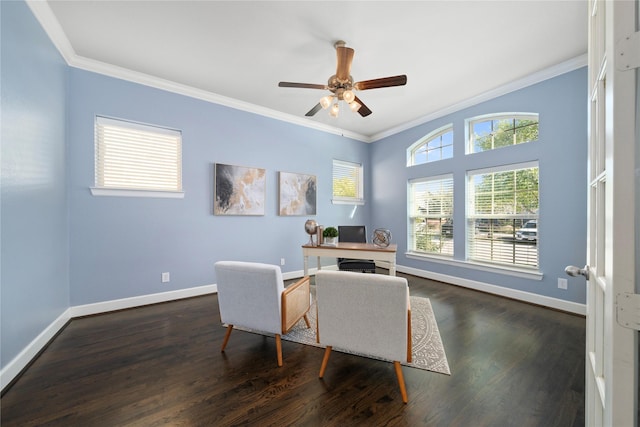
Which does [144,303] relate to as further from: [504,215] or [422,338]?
[504,215]

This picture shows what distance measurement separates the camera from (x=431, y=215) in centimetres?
454

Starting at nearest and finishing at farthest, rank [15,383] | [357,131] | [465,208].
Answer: [15,383], [465,208], [357,131]

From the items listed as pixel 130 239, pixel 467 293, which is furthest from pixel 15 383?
pixel 467 293

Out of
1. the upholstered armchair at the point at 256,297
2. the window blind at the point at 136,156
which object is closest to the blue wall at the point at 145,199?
the window blind at the point at 136,156

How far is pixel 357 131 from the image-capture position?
17.4 feet

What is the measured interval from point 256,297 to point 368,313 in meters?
0.88

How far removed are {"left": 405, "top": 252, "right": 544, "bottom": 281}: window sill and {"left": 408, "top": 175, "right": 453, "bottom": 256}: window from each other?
16cm

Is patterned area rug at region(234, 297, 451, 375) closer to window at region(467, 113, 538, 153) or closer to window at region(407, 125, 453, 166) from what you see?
window at region(467, 113, 538, 153)

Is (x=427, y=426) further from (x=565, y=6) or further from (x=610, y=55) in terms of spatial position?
(x=565, y=6)

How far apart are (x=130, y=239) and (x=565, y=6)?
5.02 m

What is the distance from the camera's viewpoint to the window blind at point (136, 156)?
2.97 meters

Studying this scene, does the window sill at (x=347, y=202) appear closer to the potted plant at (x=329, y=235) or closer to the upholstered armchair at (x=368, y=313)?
the potted plant at (x=329, y=235)

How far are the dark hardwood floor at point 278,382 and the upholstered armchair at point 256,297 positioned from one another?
31 centimetres

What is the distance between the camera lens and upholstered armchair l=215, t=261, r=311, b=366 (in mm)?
1880
